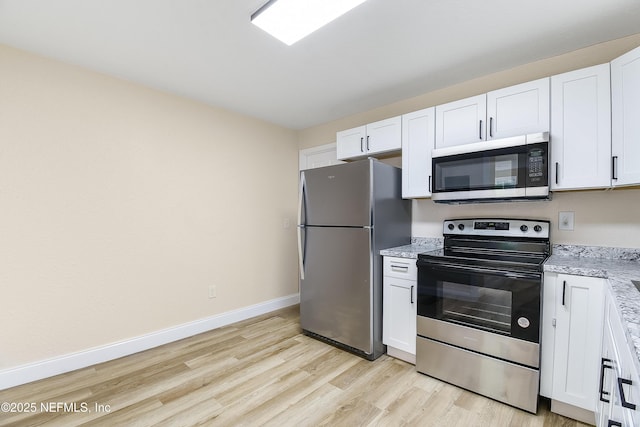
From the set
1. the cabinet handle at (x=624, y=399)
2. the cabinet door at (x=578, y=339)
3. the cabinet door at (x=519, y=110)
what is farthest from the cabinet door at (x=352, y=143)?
the cabinet handle at (x=624, y=399)

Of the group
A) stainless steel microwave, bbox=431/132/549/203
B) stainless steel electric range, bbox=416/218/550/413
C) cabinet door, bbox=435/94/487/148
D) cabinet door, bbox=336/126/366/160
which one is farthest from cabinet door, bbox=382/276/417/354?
cabinet door, bbox=336/126/366/160

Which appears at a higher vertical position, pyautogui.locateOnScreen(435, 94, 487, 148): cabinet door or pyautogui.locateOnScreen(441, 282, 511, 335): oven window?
pyautogui.locateOnScreen(435, 94, 487, 148): cabinet door

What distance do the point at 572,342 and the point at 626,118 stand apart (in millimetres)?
1351

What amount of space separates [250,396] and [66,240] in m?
1.91

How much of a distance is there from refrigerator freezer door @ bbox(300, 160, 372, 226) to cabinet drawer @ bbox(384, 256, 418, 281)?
39 cm

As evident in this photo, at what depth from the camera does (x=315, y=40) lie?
6.42 feet

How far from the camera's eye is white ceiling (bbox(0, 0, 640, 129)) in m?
1.66

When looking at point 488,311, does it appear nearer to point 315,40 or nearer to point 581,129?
point 581,129

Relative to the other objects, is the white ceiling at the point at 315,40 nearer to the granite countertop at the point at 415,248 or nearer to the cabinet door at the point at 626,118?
the cabinet door at the point at 626,118

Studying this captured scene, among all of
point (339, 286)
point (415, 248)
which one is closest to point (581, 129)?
point (415, 248)

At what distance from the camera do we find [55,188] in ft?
7.27

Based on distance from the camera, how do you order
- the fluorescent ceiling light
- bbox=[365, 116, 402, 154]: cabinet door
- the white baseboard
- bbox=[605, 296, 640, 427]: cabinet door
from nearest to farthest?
bbox=[605, 296, 640, 427]: cabinet door < the fluorescent ceiling light < the white baseboard < bbox=[365, 116, 402, 154]: cabinet door

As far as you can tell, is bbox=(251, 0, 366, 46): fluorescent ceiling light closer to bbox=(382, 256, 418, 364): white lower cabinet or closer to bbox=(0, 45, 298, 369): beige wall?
bbox=(0, 45, 298, 369): beige wall

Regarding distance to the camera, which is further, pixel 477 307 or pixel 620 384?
pixel 477 307
